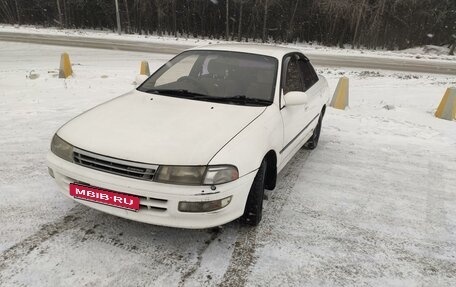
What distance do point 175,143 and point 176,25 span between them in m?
33.0

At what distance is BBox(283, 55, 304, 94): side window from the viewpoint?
158 inches

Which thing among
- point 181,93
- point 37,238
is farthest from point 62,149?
point 181,93

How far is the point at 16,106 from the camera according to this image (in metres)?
6.74

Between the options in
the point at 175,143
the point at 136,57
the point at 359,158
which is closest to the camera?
the point at 175,143

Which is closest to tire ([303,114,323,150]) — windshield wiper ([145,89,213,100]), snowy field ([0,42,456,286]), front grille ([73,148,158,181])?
snowy field ([0,42,456,286])

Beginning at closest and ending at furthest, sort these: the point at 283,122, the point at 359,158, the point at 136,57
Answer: the point at 283,122, the point at 359,158, the point at 136,57

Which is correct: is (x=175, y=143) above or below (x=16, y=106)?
above

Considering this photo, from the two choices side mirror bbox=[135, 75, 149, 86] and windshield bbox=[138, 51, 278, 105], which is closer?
windshield bbox=[138, 51, 278, 105]

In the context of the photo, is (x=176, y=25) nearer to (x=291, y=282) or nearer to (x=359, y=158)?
(x=359, y=158)

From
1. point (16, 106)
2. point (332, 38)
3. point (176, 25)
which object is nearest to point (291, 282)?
point (16, 106)

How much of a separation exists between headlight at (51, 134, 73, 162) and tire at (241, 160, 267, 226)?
146cm

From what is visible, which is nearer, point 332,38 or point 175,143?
point 175,143

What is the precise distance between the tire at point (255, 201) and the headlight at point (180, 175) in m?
0.62

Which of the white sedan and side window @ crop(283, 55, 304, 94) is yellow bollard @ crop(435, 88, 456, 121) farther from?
the white sedan
